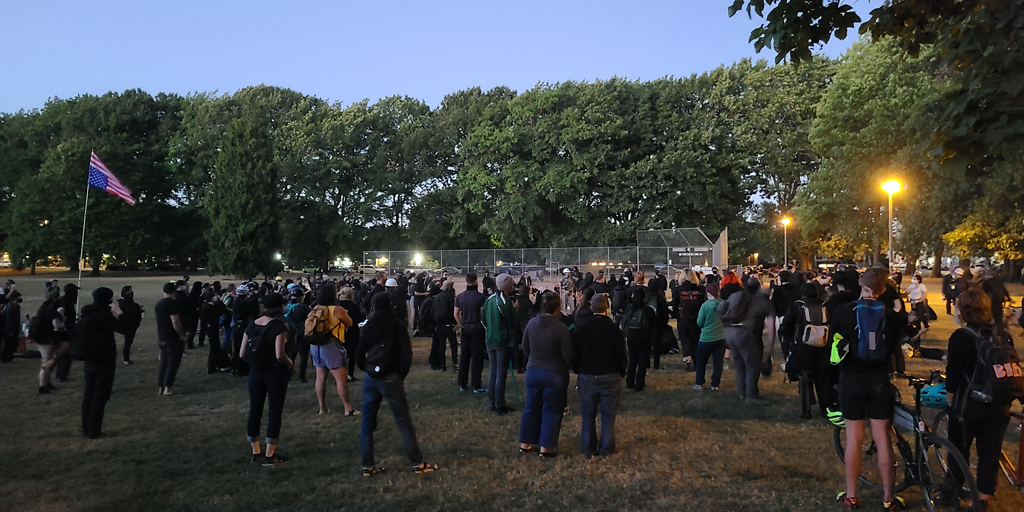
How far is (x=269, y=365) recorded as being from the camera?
5945mm

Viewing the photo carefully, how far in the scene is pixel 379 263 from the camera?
34.3 metres

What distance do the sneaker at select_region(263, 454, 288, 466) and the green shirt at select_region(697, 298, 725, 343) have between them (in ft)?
18.5

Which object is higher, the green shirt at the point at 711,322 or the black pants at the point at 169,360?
the green shirt at the point at 711,322

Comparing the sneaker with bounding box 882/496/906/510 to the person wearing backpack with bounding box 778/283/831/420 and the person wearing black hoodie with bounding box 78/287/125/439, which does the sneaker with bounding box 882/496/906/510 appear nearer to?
the person wearing backpack with bounding box 778/283/831/420

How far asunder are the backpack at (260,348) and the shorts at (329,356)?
1944 millimetres

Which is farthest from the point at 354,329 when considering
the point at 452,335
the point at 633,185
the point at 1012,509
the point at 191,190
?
the point at 191,190

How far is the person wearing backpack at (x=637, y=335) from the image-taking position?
29.4 feet

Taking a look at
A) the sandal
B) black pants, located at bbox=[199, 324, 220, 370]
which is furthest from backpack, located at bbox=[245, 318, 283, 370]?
black pants, located at bbox=[199, 324, 220, 370]

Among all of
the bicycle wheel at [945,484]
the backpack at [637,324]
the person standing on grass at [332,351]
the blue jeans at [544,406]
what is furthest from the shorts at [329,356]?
the bicycle wheel at [945,484]

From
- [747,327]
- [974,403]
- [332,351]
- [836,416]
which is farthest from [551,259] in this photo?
[974,403]

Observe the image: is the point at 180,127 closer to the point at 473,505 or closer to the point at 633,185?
the point at 633,185

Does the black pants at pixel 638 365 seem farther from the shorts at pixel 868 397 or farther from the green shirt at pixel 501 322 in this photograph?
the shorts at pixel 868 397

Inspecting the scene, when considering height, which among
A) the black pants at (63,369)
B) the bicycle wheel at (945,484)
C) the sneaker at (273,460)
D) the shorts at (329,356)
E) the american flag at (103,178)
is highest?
the american flag at (103,178)

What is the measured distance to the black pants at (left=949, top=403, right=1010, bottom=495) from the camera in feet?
14.0
